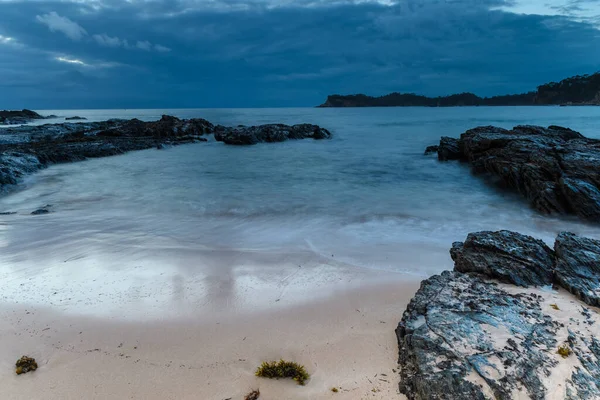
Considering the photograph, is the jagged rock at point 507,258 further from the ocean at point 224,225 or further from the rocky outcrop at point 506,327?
the ocean at point 224,225

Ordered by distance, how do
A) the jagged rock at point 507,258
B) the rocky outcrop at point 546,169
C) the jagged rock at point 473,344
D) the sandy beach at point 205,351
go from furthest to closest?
the rocky outcrop at point 546,169 < the jagged rock at point 507,258 < the sandy beach at point 205,351 < the jagged rock at point 473,344

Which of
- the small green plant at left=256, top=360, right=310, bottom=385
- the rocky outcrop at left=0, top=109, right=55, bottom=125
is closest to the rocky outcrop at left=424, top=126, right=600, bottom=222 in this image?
the small green plant at left=256, top=360, right=310, bottom=385

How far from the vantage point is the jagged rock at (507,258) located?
4547 millimetres

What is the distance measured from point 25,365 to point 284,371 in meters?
2.62

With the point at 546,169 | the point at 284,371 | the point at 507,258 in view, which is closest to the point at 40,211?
the point at 284,371

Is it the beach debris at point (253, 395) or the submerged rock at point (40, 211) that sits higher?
the submerged rock at point (40, 211)

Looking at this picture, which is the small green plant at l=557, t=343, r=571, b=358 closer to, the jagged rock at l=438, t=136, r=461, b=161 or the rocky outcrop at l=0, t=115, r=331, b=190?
the rocky outcrop at l=0, t=115, r=331, b=190

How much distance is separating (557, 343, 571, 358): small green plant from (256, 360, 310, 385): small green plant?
2.32 meters

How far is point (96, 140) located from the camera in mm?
25594

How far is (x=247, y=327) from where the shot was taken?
434 cm

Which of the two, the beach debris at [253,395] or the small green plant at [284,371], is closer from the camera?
the beach debris at [253,395]

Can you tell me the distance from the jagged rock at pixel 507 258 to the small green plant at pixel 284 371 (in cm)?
279

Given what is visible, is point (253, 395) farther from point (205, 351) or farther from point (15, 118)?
point (15, 118)

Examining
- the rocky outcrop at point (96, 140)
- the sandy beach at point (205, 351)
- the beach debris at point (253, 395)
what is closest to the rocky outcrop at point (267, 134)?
the rocky outcrop at point (96, 140)
